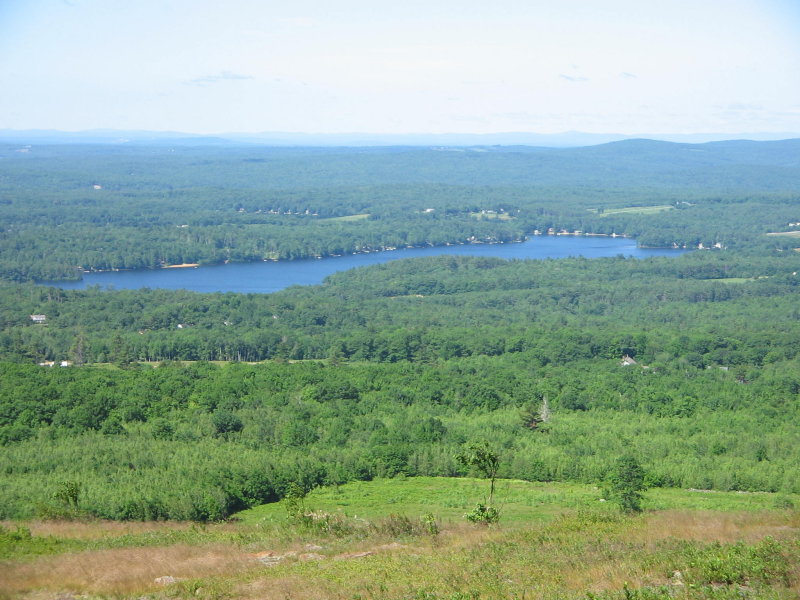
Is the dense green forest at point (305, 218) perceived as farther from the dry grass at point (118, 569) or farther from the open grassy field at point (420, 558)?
the dry grass at point (118, 569)

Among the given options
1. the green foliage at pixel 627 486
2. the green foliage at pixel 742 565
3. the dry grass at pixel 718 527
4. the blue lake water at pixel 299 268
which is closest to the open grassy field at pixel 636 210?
the blue lake water at pixel 299 268

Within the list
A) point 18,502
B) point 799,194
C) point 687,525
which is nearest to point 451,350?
point 18,502

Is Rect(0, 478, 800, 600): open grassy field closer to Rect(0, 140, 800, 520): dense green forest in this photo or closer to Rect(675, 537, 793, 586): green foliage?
Rect(675, 537, 793, 586): green foliage

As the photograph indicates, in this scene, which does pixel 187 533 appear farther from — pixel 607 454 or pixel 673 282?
pixel 673 282

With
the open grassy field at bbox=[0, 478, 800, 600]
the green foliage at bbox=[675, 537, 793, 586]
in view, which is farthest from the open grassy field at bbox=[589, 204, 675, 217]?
the green foliage at bbox=[675, 537, 793, 586]

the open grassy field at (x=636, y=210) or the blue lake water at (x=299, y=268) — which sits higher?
the open grassy field at (x=636, y=210)

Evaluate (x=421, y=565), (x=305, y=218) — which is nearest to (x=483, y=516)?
(x=421, y=565)
